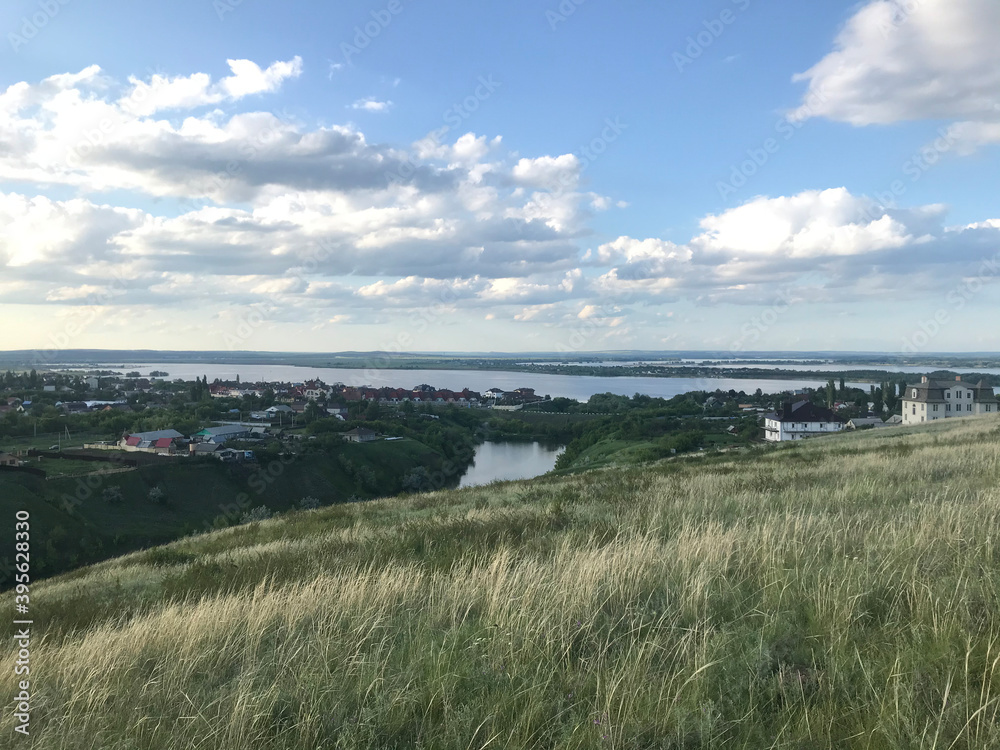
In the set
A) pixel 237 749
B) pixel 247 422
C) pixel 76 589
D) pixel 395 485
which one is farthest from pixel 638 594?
pixel 247 422

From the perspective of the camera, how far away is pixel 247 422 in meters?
99.4

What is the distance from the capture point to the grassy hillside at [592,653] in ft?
8.86

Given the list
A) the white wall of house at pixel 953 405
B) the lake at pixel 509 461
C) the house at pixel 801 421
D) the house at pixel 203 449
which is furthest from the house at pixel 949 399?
the house at pixel 203 449

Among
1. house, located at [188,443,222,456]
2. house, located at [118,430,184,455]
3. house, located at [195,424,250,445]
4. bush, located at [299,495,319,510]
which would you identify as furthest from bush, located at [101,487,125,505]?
house, located at [195,424,250,445]

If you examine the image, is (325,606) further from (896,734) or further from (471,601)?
(896,734)

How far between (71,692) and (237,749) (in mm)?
1507

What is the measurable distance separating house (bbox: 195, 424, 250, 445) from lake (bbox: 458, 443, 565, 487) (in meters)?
30.9

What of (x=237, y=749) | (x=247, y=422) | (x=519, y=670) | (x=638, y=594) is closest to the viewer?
(x=237, y=749)

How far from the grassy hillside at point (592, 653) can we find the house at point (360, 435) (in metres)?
81.7

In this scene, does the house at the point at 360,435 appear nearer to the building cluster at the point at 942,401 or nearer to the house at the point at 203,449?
the house at the point at 203,449

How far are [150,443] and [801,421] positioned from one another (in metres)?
73.2

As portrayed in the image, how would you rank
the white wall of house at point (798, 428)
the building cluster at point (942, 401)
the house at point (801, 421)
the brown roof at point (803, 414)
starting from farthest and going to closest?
1. the brown roof at point (803, 414)
2. the house at point (801, 421)
3. the white wall of house at point (798, 428)
4. the building cluster at point (942, 401)

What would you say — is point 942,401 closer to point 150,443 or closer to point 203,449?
point 203,449

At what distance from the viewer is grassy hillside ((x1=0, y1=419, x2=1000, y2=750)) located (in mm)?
2699
